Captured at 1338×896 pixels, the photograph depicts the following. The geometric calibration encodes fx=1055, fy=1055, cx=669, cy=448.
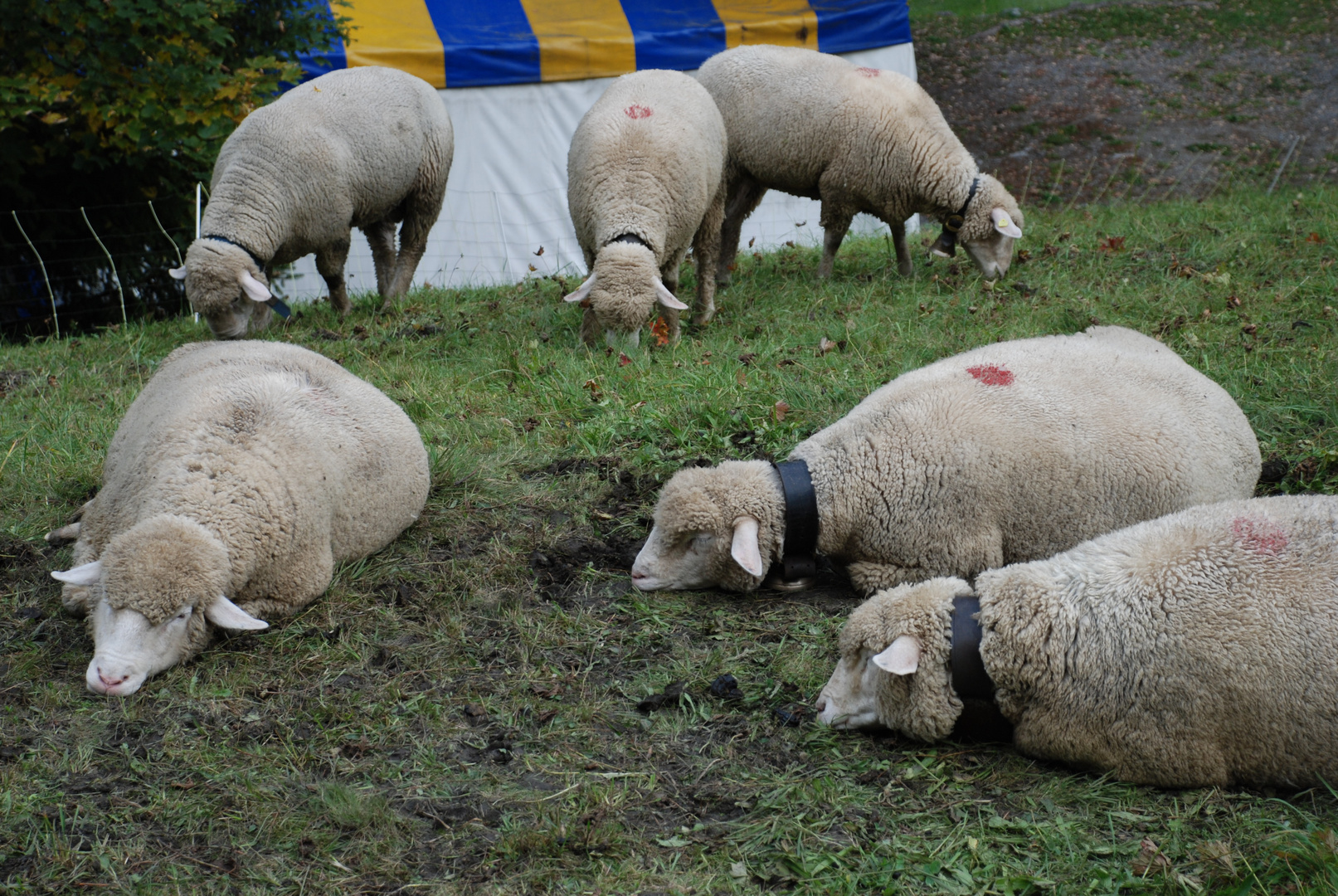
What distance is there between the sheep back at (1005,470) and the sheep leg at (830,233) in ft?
14.6

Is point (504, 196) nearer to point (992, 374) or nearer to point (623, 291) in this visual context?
point (623, 291)

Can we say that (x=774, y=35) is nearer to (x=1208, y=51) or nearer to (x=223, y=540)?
(x=223, y=540)

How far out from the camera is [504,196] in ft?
37.4

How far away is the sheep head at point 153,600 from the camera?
3.41m

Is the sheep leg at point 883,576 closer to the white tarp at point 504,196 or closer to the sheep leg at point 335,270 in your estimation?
the sheep leg at point 335,270

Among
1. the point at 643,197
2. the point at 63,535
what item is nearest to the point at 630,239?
the point at 643,197

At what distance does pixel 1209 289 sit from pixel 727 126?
374 cm

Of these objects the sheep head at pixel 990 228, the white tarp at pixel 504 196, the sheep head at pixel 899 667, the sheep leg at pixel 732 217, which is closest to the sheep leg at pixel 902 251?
the sheep head at pixel 990 228

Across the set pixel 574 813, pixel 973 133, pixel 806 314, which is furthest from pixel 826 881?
pixel 973 133

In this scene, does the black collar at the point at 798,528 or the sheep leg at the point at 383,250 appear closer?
the black collar at the point at 798,528

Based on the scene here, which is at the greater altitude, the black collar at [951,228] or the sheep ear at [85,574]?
the sheep ear at [85,574]

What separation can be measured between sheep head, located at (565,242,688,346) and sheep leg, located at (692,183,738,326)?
1.05m

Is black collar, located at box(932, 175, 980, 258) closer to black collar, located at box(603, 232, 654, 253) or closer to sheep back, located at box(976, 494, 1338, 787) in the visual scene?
black collar, located at box(603, 232, 654, 253)

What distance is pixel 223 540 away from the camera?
12.1ft
